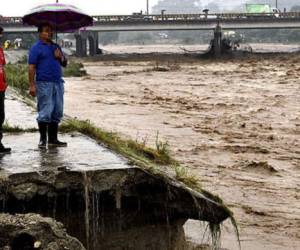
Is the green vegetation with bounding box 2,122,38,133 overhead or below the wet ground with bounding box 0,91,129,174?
overhead

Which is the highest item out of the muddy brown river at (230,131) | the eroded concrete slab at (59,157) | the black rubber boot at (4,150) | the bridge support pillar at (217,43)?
the bridge support pillar at (217,43)

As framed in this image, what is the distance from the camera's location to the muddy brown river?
8.00 metres

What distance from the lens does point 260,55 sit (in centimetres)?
6259

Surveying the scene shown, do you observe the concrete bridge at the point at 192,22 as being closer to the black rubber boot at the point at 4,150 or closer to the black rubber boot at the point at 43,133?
the black rubber boot at the point at 43,133

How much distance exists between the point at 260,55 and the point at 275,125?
154 ft

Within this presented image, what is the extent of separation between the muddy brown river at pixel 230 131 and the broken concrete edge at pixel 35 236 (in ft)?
10.3

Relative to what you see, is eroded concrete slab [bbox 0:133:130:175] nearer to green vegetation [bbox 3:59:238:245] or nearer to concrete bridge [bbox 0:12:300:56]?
green vegetation [bbox 3:59:238:245]

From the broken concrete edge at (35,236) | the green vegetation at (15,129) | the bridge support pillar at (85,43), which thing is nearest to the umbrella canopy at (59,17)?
the green vegetation at (15,129)

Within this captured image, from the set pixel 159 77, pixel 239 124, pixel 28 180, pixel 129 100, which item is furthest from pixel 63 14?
pixel 159 77

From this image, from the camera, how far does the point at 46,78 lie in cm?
696

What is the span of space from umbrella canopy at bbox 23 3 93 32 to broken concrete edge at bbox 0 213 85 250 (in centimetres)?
357

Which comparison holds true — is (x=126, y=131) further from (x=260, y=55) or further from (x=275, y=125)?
(x=260, y=55)

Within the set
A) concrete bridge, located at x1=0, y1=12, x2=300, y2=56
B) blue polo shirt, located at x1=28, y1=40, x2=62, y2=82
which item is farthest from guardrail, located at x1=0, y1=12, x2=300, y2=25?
blue polo shirt, located at x1=28, y1=40, x2=62, y2=82

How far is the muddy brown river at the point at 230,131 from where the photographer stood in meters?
8.00
